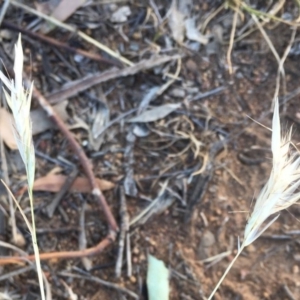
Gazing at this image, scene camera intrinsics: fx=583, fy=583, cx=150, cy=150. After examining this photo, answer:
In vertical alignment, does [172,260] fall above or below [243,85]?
below

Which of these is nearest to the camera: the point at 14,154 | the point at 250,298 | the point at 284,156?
the point at 284,156

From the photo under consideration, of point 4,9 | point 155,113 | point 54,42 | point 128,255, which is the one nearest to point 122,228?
point 128,255

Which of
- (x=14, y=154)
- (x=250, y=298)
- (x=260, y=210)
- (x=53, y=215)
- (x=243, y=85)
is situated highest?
(x=260, y=210)

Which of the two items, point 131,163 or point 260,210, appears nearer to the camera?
point 260,210

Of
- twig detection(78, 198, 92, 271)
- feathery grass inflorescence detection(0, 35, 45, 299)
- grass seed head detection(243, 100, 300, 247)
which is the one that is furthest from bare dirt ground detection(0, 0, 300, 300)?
feathery grass inflorescence detection(0, 35, 45, 299)

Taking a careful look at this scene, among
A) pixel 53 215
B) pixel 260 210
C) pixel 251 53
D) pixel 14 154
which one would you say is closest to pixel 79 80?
pixel 14 154

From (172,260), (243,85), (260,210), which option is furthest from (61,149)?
(260,210)

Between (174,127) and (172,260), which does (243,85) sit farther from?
(172,260)

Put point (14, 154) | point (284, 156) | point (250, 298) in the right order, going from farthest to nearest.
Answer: point (14, 154) → point (250, 298) → point (284, 156)
